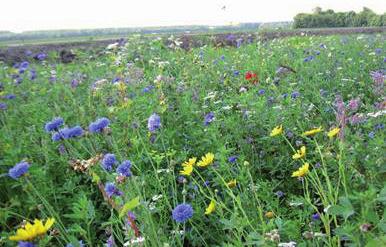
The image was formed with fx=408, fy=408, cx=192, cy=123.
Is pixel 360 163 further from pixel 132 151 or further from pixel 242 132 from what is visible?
pixel 132 151

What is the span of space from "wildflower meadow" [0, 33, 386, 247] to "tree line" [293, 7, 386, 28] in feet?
94.1

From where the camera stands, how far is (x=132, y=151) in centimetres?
324

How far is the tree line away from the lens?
105ft

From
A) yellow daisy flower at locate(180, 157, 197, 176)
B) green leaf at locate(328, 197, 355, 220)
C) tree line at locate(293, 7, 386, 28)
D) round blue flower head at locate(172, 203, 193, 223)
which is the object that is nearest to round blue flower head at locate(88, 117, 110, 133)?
yellow daisy flower at locate(180, 157, 197, 176)

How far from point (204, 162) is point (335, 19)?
36.3 meters

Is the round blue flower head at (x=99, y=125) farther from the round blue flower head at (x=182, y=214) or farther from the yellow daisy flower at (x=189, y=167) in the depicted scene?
the round blue flower head at (x=182, y=214)

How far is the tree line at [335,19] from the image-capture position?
32.1 metres

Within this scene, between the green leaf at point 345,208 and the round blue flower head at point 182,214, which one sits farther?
the round blue flower head at point 182,214

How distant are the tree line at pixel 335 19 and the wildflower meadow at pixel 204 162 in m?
28.7

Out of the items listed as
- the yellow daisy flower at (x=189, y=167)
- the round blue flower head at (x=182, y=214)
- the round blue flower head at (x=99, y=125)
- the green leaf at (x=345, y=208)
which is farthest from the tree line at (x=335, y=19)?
the green leaf at (x=345, y=208)

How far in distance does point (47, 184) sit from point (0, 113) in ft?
6.90

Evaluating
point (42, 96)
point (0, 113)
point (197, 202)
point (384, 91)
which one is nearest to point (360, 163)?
point (197, 202)

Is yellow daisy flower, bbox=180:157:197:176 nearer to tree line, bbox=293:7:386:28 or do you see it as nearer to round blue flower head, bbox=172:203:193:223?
round blue flower head, bbox=172:203:193:223

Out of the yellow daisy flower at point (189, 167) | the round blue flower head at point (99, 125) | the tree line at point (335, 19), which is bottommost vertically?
the tree line at point (335, 19)
